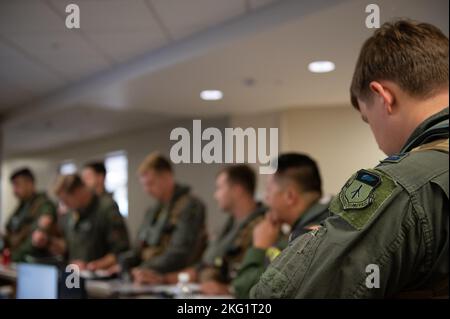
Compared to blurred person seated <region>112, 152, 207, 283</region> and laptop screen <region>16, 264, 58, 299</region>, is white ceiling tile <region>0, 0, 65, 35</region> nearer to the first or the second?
laptop screen <region>16, 264, 58, 299</region>

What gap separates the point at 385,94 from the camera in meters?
0.71

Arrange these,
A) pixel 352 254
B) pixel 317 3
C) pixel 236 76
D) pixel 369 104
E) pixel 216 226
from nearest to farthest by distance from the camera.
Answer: pixel 352 254 < pixel 369 104 < pixel 317 3 < pixel 236 76 < pixel 216 226

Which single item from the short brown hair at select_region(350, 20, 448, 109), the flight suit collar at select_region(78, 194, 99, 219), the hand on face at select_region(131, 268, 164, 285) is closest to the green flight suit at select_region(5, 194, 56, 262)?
the flight suit collar at select_region(78, 194, 99, 219)

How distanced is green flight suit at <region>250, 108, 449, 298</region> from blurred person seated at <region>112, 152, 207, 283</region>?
210 centimetres

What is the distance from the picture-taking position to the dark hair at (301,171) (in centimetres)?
148

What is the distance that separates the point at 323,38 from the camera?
8.85ft

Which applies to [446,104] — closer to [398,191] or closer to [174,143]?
[398,191]

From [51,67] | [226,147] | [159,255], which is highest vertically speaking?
[51,67]

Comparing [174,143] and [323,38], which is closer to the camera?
[174,143]

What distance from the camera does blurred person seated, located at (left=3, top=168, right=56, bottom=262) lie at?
2.97 meters

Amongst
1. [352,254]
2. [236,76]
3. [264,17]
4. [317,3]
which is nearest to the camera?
[352,254]

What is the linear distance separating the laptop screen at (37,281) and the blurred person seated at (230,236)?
712 mm

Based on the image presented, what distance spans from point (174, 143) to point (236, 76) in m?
2.88
